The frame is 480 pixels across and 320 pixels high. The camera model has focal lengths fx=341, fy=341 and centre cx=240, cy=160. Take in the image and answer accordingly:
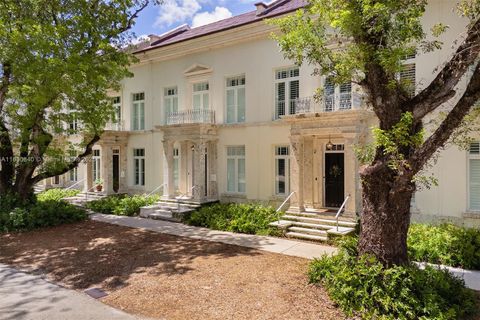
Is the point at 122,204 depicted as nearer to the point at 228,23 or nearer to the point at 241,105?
the point at 241,105

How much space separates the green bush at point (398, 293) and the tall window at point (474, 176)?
16.9ft

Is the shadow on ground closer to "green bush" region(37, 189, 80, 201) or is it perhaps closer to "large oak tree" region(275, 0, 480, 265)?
"large oak tree" region(275, 0, 480, 265)

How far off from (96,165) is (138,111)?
5.22 metres

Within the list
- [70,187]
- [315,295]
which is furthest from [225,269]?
[70,187]

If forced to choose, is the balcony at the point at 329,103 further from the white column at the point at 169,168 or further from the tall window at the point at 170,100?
the tall window at the point at 170,100

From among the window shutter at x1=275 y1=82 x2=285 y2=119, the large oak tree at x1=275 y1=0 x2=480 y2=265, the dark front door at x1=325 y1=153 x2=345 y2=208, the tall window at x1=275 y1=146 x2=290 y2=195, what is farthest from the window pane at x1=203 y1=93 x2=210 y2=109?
the large oak tree at x1=275 y1=0 x2=480 y2=265

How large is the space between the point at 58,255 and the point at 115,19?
9.08m

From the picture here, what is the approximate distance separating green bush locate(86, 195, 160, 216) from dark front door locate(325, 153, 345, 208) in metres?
8.45

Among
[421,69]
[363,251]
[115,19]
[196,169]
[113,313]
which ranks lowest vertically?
[113,313]

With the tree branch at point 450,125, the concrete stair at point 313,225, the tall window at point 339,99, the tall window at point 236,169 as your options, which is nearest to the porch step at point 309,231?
the concrete stair at point 313,225

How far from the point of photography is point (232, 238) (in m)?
11.9

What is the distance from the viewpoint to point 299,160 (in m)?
12.9

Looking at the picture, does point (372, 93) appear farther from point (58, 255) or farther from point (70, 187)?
point (70, 187)

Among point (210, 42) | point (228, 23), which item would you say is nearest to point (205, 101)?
point (210, 42)
